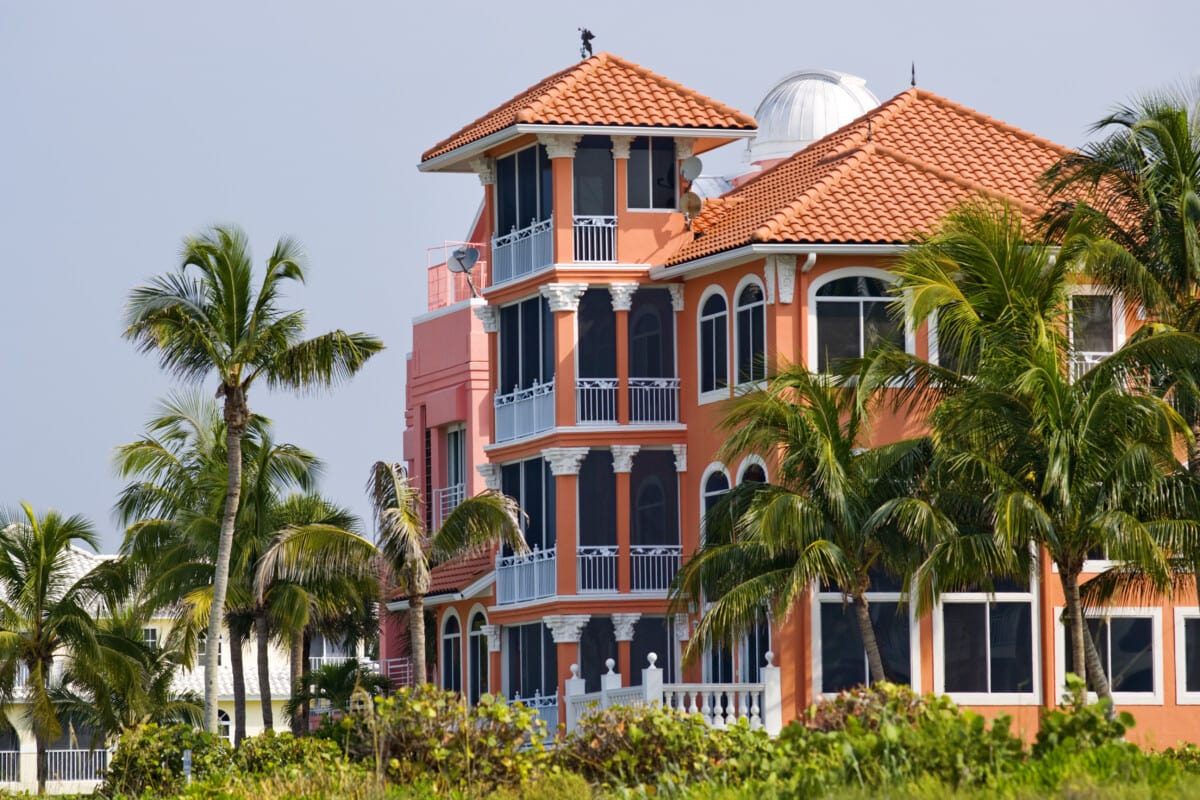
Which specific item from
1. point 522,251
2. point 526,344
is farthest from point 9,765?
point 522,251

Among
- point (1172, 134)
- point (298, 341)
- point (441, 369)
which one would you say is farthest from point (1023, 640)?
point (441, 369)

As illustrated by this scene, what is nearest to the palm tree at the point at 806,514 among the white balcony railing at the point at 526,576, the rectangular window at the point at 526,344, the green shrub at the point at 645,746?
the white balcony railing at the point at 526,576

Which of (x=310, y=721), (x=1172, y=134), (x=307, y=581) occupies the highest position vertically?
(x=1172, y=134)

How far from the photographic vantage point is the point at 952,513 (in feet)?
107

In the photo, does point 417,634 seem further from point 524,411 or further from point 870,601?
point 870,601

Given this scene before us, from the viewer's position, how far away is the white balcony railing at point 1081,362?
3497 centimetres

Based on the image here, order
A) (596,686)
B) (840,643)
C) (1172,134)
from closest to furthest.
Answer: (1172,134), (840,643), (596,686)

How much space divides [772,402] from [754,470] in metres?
5.13

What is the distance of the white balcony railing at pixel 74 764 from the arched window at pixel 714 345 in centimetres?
3015

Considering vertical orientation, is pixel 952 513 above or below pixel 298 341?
below

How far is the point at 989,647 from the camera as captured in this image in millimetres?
37219

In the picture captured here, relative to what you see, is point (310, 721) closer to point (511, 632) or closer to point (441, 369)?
point (441, 369)

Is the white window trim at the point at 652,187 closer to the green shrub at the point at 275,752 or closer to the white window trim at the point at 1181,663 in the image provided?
the white window trim at the point at 1181,663

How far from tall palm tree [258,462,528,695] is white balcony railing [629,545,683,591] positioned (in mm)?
2700
